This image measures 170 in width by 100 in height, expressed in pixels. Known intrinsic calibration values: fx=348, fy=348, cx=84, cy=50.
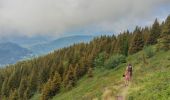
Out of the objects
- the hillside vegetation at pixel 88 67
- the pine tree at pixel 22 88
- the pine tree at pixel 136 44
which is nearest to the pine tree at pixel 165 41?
the hillside vegetation at pixel 88 67

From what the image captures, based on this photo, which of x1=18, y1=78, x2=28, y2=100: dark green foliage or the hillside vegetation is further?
x1=18, y1=78, x2=28, y2=100: dark green foliage

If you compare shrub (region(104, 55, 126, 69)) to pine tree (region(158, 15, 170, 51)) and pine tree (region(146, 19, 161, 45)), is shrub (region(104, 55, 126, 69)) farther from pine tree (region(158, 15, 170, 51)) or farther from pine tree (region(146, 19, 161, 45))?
pine tree (region(158, 15, 170, 51))

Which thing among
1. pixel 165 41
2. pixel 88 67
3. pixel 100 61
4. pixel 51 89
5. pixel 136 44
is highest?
pixel 136 44

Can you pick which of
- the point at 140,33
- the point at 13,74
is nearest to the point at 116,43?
the point at 140,33

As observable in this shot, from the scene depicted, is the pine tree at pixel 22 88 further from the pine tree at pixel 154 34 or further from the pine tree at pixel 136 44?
the pine tree at pixel 154 34

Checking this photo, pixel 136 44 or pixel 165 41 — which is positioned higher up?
pixel 136 44

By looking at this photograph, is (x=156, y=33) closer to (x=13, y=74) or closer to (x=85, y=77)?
(x=85, y=77)

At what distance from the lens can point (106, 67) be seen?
115 meters

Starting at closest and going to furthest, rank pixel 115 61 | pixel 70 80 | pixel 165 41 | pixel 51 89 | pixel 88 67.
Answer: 1. pixel 165 41
2. pixel 51 89
3. pixel 70 80
4. pixel 115 61
5. pixel 88 67

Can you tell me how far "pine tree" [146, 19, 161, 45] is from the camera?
4764 inches

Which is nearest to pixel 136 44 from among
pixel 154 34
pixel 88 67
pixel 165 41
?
pixel 154 34

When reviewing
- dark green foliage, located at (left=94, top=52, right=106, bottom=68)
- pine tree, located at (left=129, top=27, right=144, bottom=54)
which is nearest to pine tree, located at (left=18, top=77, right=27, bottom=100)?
dark green foliage, located at (left=94, top=52, right=106, bottom=68)

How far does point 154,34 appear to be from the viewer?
122 metres

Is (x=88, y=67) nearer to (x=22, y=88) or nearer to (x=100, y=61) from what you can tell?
(x=100, y=61)
